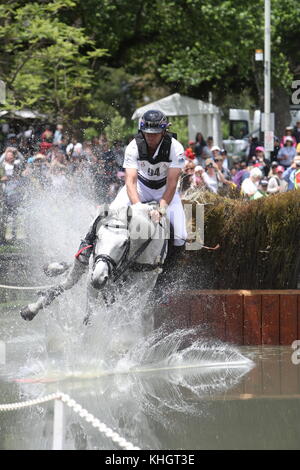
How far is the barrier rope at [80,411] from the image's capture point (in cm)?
528

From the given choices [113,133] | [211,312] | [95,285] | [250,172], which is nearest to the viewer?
[95,285]

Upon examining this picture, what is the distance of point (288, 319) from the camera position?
8531 millimetres

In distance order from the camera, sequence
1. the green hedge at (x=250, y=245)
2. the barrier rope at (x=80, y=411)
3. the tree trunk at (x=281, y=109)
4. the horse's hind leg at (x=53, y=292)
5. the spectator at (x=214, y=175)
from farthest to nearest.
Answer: the tree trunk at (x=281, y=109) → the spectator at (x=214, y=175) → the green hedge at (x=250, y=245) → the horse's hind leg at (x=53, y=292) → the barrier rope at (x=80, y=411)

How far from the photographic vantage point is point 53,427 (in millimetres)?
5727

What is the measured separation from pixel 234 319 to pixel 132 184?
1.57 metres

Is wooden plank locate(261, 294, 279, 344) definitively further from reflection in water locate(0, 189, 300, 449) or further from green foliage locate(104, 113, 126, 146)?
green foliage locate(104, 113, 126, 146)

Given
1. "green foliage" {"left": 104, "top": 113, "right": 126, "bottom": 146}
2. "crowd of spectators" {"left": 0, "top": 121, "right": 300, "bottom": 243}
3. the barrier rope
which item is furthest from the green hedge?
"green foliage" {"left": 104, "top": 113, "right": 126, "bottom": 146}

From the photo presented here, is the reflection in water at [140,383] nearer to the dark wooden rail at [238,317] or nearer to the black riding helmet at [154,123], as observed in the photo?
the dark wooden rail at [238,317]

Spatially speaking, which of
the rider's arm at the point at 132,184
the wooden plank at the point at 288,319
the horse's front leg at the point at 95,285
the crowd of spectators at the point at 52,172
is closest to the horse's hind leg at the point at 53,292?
the horse's front leg at the point at 95,285

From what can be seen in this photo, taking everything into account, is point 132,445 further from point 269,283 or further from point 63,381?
point 269,283

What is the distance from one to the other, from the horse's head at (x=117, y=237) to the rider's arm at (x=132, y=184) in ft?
0.64

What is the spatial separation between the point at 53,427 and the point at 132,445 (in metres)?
0.69

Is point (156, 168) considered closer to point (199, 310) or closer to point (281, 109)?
point (199, 310)

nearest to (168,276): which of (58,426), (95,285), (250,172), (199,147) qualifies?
(95,285)
